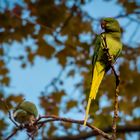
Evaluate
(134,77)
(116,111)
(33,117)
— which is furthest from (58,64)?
(116,111)

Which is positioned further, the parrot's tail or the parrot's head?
the parrot's head

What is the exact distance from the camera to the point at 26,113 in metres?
1.84

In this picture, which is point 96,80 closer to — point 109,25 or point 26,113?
point 109,25

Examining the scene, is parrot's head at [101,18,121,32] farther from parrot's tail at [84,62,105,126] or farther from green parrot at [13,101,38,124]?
green parrot at [13,101,38,124]

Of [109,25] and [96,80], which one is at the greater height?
[109,25]

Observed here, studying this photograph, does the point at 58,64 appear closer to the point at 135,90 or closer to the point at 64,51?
the point at 64,51

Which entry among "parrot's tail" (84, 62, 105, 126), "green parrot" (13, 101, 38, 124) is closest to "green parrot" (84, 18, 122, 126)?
"parrot's tail" (84, 62, 105, 126)

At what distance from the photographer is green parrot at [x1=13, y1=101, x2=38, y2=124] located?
6.01 feet

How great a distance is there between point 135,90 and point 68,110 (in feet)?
2.76

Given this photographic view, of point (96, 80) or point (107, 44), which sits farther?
point (107, 44)

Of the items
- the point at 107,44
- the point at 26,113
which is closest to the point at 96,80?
the point at 107,44

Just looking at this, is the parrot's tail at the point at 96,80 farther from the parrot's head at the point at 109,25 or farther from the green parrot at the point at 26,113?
the green parrot at the point at 26,113

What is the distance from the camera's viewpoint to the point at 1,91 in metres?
4.80

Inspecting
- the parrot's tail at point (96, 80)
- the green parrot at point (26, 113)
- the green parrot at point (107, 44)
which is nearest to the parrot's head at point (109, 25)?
the green parrot at point (107, 44)
